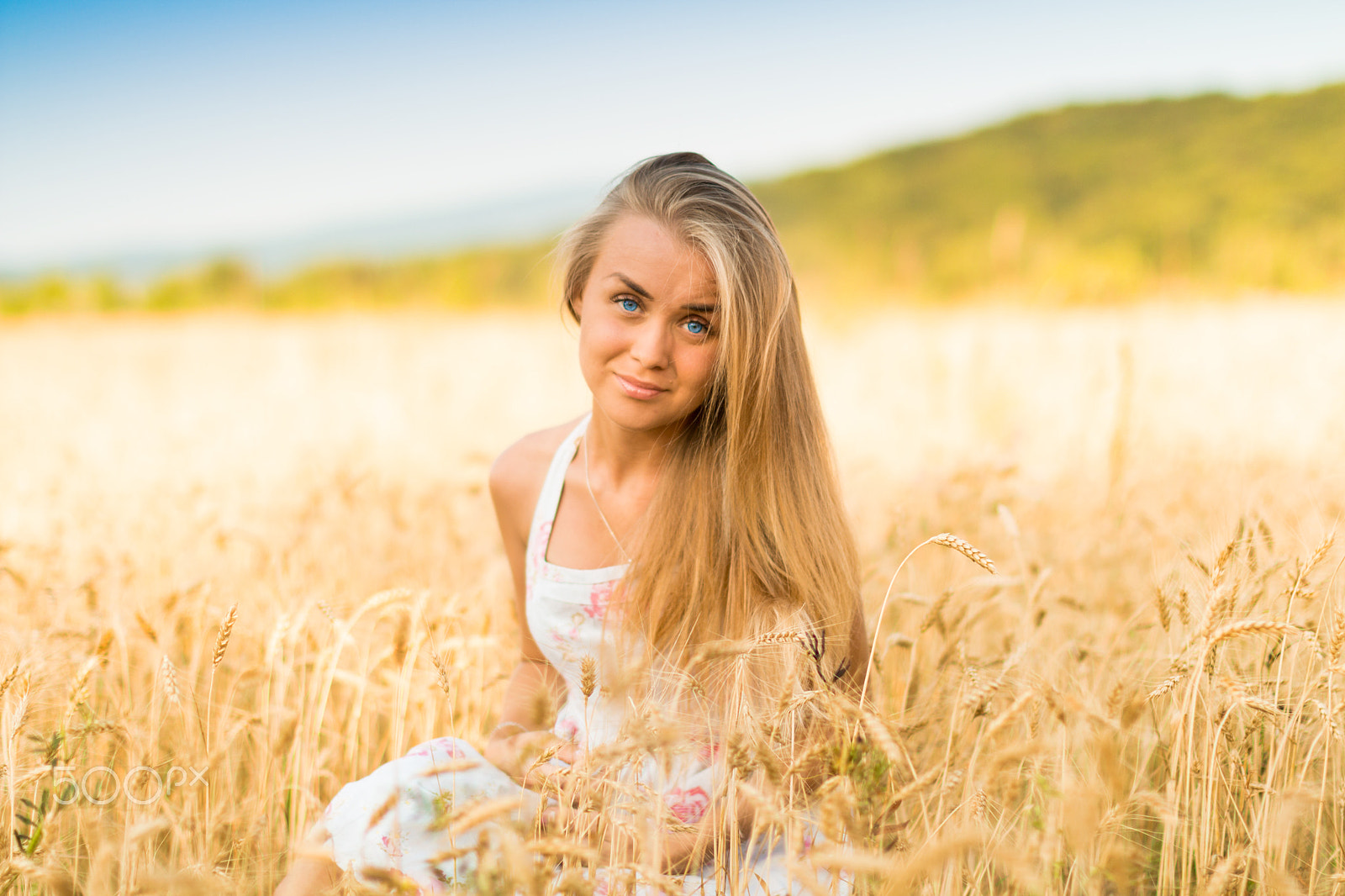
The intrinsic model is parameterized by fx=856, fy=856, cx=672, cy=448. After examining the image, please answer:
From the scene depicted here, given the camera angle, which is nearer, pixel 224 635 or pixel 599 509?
pixel 224 635

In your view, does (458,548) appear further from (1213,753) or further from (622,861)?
(1213,753)

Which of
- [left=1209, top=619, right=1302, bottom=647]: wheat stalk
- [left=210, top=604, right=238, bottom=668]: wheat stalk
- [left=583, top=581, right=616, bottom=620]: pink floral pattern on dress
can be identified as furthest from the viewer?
[left=583, top=581, right=616, bottom=620]: pink floral pattern on dress

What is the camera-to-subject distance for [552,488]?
2131 millimetres

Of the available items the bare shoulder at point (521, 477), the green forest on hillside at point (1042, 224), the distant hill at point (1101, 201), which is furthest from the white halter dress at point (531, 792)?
the distant hill at point (1101, 201)

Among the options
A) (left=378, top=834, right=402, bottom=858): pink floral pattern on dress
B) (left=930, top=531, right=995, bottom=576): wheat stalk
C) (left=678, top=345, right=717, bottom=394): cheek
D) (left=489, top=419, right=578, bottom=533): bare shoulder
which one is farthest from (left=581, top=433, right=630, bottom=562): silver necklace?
(left=930, top=531, right=995, bottom=576): wheat stalk

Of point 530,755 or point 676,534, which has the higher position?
point 676,534

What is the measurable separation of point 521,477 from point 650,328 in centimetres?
69

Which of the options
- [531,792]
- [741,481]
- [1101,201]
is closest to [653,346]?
[741,481]

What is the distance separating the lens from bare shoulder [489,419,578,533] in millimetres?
2217

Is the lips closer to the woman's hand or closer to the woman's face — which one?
the woman's face

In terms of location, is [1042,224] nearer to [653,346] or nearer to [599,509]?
[599,509]

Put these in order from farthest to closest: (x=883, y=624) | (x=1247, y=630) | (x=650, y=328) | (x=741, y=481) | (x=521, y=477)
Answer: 1. (x=883, y=624)
2. (x=521, y=477)
3. (x=741, y=481)
4. (x=650, y=328)
5. (x=1247, y=630)

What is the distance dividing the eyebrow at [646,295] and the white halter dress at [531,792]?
0.58 metres

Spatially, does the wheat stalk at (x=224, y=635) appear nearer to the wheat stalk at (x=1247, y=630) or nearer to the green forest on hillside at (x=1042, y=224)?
the wheat stalk at (x=1247, y=630)
